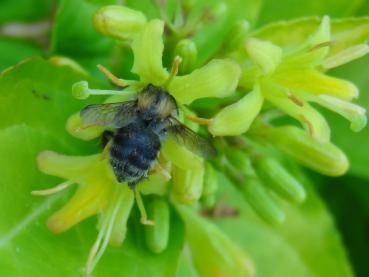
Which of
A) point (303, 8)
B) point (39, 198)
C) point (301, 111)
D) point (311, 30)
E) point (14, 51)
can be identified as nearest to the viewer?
point (301, 111)

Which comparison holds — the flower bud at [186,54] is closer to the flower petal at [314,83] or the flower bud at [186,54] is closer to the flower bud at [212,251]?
the flower petal at [314,83]

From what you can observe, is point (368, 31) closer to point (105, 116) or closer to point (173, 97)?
point (173, 97)

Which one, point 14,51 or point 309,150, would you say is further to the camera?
point 14,51

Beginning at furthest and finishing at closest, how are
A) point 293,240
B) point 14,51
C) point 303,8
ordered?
1. point 293,240
2. point 303,8
3. point 14,51

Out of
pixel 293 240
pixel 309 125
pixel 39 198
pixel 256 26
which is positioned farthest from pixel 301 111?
pixel 293 240

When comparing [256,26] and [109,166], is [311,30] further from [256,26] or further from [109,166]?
[109,166]

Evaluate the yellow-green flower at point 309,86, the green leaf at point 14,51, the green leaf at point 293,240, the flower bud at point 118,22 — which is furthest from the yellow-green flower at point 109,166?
the green leaf at point 293,240

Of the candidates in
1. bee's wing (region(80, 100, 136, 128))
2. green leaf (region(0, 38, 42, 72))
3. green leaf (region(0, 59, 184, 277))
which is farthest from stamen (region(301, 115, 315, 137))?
green leaf (region(0, 38, 42, 72))
